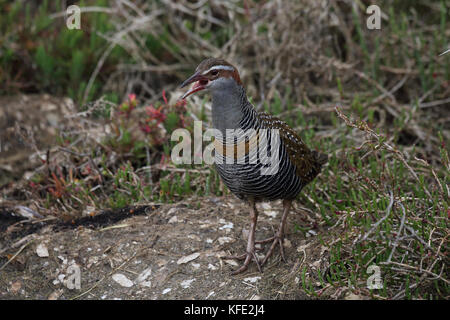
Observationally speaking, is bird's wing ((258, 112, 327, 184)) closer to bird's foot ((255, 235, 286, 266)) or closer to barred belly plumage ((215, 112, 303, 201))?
barred belly plumage ((215, 112, 303, 201))

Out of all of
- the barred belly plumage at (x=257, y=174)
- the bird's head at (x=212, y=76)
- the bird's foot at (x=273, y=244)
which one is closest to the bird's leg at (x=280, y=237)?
the bird's foot at (x=273, y=244)

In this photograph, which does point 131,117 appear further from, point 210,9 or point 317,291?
point 317,291

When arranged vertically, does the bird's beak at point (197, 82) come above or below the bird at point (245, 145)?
above

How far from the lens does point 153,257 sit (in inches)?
148

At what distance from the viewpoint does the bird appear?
333cm

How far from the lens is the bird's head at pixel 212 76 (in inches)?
129

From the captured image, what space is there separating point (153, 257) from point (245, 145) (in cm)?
105

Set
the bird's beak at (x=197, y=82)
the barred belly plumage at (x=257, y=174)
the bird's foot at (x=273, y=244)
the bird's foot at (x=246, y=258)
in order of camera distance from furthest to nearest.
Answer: the bird's foot at (x=273, y=244), the bird's foot at (x=246, y=258), the barred belly plumage at (x=257, y=174), the bird's beak at (x=197, y=82)

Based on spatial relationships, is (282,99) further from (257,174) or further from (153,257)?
(153,257)

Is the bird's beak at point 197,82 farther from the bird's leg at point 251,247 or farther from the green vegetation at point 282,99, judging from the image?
the green vegetation at point 282,99

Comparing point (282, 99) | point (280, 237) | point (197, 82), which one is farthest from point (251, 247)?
point (282, 99)

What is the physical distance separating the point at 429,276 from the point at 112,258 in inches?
80.9

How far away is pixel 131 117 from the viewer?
17.2 ft

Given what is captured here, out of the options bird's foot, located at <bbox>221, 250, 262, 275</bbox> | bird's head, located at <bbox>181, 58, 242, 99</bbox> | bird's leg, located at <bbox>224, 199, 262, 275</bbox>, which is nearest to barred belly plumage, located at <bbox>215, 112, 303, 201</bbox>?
bird's leg, located at <bbox>224, 199, 262, 275</bbox>
